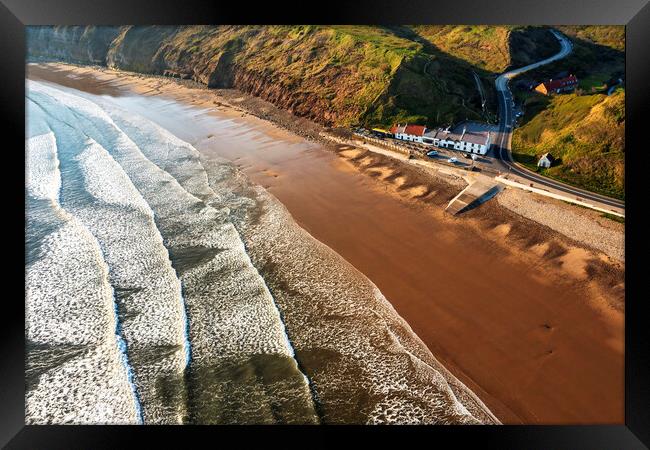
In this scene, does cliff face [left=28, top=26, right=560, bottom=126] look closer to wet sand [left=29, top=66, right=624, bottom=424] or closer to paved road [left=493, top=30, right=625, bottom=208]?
paved road [left=493, top=30, right=625, bottom=208]

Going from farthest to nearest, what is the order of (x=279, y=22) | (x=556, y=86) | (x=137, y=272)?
1. (x=556, y=86)
2. (x=137, y=272)
3. (x=279, y=22)

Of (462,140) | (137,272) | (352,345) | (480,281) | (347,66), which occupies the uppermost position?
(347,66)

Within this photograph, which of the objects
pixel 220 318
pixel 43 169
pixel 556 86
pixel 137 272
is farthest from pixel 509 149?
pixel 43 169

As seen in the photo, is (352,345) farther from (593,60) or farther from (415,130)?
(593,60)

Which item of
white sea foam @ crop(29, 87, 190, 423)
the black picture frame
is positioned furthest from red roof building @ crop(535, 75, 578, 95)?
white sea foam @ crop(29, 87, 190, 423)

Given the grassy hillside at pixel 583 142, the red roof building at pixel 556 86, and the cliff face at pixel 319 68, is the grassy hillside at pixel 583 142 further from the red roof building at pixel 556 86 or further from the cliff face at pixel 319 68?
the red roof building at pixel 556 86

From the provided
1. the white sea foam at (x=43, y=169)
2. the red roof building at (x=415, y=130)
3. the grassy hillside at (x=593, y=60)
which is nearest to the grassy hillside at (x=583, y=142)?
the red roof building at (x=415, y=130)

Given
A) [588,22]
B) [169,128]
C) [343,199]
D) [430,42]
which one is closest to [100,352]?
[343,199]
